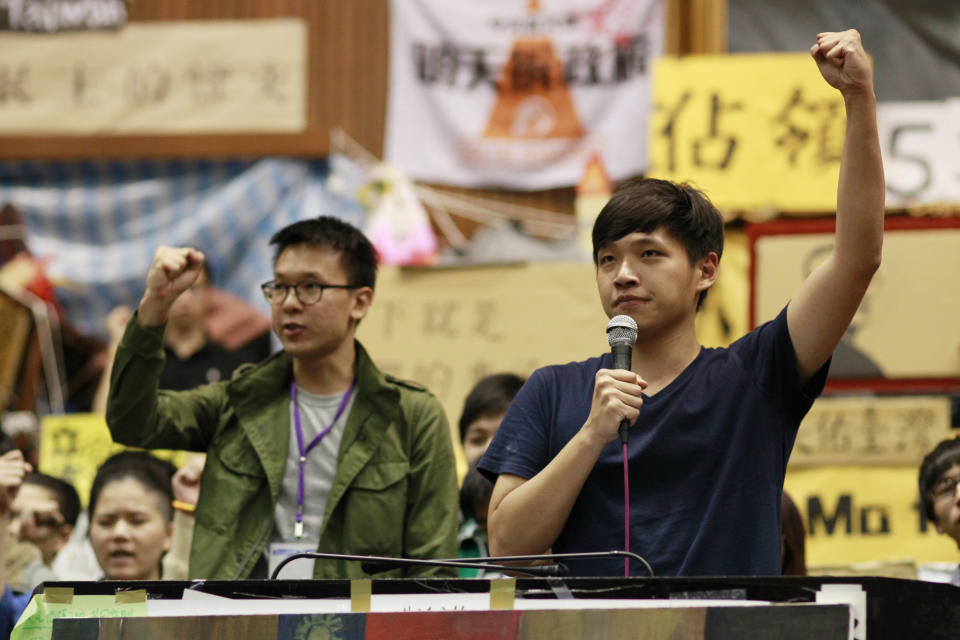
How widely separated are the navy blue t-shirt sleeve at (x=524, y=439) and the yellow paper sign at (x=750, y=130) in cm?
314

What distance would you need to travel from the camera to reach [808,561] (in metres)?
4.81

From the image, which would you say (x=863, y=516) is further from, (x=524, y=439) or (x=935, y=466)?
(x=524, y=439)

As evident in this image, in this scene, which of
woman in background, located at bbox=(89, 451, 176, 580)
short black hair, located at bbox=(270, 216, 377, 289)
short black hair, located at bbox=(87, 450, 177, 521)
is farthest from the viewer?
short black hair, located at bbox=(87, 450, 177, 521)

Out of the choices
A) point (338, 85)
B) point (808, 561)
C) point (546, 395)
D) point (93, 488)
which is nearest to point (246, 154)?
point (338, 85)

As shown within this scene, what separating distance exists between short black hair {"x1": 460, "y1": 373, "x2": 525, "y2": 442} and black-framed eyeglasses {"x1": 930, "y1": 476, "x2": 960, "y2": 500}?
124 centimetres

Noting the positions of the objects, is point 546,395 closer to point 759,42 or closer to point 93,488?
point 93,488

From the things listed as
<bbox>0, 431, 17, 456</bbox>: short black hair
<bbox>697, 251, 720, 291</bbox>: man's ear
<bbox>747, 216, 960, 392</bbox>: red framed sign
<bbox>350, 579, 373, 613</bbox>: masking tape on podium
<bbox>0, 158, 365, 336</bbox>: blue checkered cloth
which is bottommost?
<bbox>350, 579, 373, 613</bbox>: masking tape on podium

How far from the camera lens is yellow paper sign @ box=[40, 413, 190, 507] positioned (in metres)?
5.25

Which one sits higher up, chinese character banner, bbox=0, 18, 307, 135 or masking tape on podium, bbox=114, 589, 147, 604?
chinese character banner, bbox=0, 18, 307, 135

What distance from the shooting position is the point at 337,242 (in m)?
3.37

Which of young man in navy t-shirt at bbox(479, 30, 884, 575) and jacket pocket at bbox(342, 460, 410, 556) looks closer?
young man in navy t-shirt at bbox(479, 30, 884, 575)

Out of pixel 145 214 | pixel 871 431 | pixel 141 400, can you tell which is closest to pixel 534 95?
pixel 145 214

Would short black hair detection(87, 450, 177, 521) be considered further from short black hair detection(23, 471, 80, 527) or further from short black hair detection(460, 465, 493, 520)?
short black hair detection(460, 465, 493, 520)

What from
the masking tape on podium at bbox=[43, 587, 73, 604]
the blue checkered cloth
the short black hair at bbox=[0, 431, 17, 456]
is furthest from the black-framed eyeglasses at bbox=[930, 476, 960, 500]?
the blue checkered cloth
